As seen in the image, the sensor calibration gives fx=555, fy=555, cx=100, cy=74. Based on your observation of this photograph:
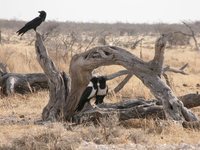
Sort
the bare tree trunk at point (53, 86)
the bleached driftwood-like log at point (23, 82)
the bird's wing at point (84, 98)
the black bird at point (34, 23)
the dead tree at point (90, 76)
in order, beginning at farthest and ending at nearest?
the bleached driftwood-like log at point (23, 82) < the black bird at point (34, 23) < the bare tree trunk at point (53, 86) < the bird's wing at point (84, 98) < the dead tree at point (90, 76)

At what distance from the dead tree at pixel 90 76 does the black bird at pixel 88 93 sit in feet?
0.32

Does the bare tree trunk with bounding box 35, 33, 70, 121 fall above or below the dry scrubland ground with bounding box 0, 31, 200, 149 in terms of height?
above

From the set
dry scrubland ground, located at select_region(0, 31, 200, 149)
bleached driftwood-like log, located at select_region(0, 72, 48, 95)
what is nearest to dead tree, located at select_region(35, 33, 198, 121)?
dry scrubland ground, located at select_region(0, 31, 200, 149)

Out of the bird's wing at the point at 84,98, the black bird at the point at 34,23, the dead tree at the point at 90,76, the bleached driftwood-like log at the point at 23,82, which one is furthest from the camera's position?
the bleached driftwood-like log at the point at 23,82

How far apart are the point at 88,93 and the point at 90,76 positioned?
32 cm

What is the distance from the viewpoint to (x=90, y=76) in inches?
392

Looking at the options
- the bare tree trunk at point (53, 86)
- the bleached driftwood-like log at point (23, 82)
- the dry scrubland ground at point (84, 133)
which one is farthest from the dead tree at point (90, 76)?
the bleached driftwood-like log at point (23, 82)

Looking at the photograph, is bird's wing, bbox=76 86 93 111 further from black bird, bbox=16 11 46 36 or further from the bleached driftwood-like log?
the bleached driftwood-like log

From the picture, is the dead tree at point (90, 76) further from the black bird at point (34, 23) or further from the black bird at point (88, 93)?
the black bird at point (34, 23)

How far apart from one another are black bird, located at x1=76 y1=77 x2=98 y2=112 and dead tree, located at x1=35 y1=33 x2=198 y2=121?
0.10 metres

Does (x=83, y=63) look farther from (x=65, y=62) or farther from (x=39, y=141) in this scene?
(x=65, y=62)

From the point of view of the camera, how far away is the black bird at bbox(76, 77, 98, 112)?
32.8 ft

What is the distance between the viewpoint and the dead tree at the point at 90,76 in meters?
9.02

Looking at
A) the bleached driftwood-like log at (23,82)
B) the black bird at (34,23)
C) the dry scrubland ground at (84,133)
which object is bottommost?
the dry scrubland ground at (84,133)
